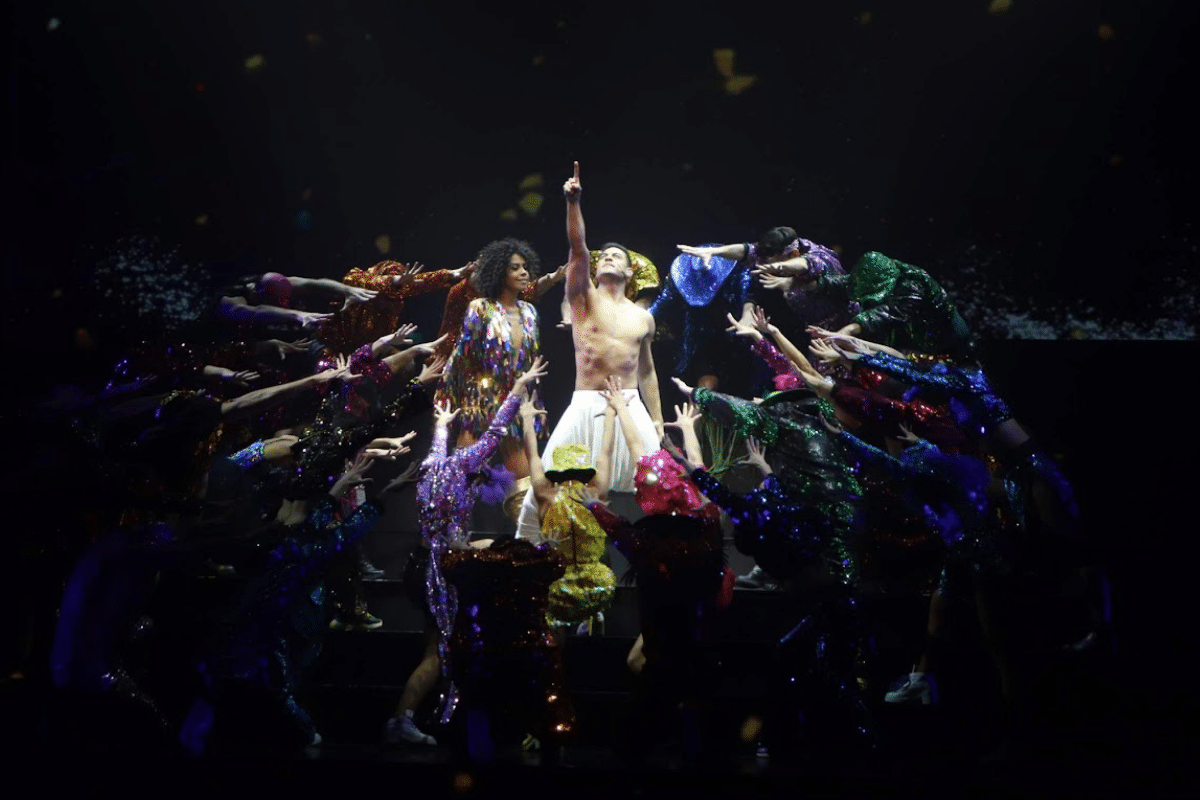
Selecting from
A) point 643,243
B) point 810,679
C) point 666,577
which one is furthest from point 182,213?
point 810,679

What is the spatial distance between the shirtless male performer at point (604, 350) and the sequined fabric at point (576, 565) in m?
1.03

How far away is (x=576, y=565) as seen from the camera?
4117 millimetres

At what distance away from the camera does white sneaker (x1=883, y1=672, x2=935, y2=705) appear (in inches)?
159

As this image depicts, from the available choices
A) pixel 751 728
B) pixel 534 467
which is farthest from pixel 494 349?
pixel 751 728

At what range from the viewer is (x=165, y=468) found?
14.4ft

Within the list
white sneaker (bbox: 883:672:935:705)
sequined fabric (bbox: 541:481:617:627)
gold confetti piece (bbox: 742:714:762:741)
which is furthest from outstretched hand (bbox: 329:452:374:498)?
white sneaker (bbox: 883:672:935:705)

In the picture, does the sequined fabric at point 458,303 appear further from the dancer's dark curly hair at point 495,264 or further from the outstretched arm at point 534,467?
the outstretched arm at point 534,467

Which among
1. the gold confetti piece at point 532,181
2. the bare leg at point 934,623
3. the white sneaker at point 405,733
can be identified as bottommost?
the white sneaker at point 405,733

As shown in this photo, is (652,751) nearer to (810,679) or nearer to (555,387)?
(810,679)

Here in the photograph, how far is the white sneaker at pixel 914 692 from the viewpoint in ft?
13.2

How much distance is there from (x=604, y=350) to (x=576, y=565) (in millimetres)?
1689

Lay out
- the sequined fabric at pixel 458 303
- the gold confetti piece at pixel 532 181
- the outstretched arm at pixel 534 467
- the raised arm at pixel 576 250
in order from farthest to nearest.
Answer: the gold confetti piece at pixel 532 181, the sequined fabric at pixel 458 303, the raised arm at pixel 576 250, the outstretched arm at pixel 534 467

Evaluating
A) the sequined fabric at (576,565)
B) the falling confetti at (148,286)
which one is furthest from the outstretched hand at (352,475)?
the falling confetti at (148,286)

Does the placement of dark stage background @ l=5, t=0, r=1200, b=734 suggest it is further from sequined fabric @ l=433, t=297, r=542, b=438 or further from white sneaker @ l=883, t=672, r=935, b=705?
white sneaker @ l=883, t=672, r=935, b=705
